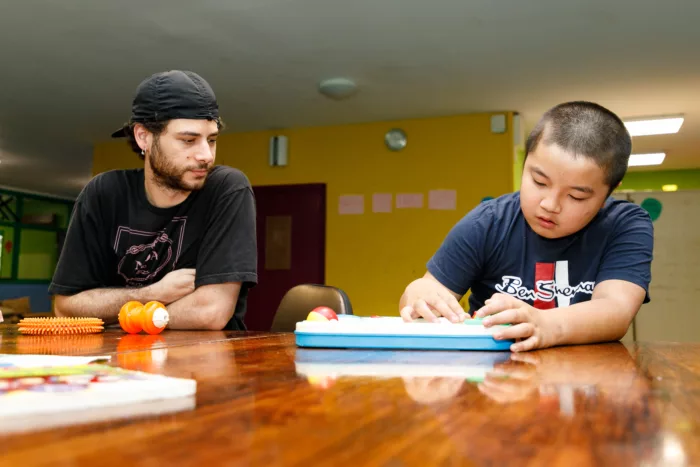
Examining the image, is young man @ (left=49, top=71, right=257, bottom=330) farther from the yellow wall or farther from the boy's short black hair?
the yellow wall

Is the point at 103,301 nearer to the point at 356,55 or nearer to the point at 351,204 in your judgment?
the point at 356,55

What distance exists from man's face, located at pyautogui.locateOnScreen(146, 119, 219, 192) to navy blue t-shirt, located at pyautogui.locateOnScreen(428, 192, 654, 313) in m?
0.75

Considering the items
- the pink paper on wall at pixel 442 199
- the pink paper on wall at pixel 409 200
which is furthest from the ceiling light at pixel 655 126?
the pink paper on wall at pixel 409 200

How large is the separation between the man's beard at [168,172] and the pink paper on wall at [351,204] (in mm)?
3796

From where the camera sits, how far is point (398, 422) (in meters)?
0.39

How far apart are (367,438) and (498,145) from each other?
5032 millimetres

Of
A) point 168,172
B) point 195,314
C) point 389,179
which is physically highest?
point 389,179

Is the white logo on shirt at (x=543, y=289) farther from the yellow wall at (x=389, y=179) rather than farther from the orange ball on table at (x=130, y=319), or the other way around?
→ the yellow wall at (x=389, y=179)

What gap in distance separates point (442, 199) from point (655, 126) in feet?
7.31

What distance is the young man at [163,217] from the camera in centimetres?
167

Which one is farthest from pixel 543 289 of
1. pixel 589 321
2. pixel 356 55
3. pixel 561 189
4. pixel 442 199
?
pixel 442 199

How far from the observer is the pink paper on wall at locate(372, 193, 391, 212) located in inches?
214

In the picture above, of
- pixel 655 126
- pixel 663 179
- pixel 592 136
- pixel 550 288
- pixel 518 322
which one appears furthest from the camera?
pixel 663 179

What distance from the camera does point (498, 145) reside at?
5121 mm
